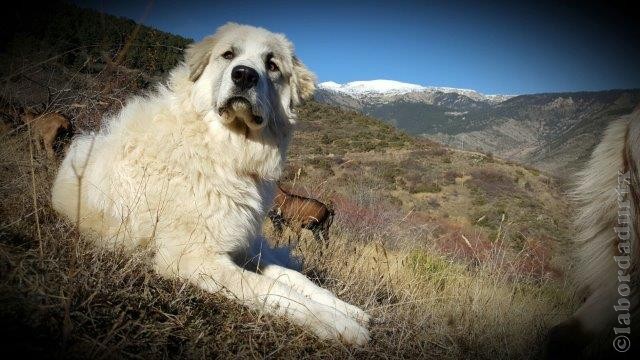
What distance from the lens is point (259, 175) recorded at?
3078 millimetres

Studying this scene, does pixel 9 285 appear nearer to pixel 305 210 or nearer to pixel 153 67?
pixel 305 210

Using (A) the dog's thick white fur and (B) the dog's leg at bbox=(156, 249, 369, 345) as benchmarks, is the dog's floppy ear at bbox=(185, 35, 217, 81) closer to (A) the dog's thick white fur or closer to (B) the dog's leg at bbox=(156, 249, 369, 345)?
(A) the dog's thick white fur

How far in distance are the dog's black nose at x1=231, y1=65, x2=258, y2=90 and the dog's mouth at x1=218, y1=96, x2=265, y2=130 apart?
10cm

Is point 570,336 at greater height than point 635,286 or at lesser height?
lesser

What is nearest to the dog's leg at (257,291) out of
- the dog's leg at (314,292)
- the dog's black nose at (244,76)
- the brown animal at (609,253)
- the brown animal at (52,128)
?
the dog's leg at (314,292)

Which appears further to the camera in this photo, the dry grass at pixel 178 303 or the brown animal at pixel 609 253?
the brown animal at pixel 609 253

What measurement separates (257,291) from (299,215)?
3.58 m

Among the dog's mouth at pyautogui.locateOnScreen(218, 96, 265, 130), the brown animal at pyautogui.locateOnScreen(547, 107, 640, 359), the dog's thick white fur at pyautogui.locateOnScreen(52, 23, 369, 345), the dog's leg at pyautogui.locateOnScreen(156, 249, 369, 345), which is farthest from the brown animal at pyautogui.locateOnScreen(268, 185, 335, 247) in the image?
the brown animal at pyautogui.locateOnScreen(547, 107, 640, 359)

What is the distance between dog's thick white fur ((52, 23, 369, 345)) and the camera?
237cm

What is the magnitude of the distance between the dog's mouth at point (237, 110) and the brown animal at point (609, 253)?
7.61ft

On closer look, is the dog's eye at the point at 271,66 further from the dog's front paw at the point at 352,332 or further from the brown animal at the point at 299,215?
the brown animal at the point at 299,215

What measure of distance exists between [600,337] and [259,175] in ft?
7.90

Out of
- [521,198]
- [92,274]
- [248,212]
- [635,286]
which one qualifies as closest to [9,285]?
[92,274]

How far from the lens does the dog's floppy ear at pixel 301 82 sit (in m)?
3.49
